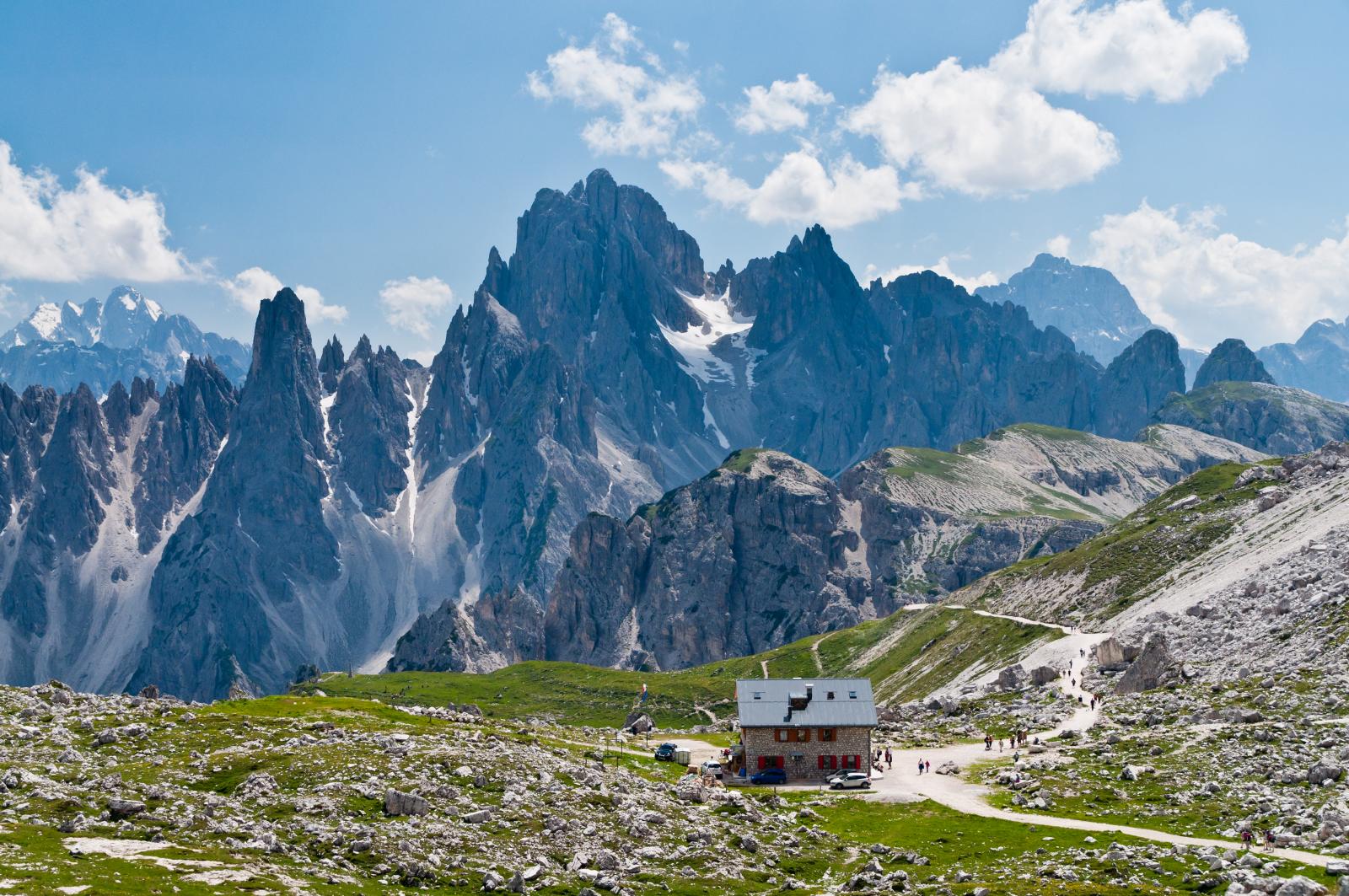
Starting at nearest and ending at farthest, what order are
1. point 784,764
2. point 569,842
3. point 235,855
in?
point 235,855 → point 569,842 → point 784,764

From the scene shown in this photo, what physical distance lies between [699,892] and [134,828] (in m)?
27.9

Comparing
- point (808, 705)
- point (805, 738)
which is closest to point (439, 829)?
point (805, 738)

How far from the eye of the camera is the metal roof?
3962 inches

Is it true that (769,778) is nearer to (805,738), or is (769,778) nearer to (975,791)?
(805,738)

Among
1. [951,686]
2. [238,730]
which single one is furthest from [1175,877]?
[951,686]

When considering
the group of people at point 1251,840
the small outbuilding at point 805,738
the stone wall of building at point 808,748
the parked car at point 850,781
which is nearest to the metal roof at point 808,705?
the small outbuilding at point 805,738

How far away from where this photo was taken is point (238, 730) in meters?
84.6

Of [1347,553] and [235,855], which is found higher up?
[1347,553]

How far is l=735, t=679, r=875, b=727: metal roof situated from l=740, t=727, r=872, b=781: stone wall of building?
782 millimetres

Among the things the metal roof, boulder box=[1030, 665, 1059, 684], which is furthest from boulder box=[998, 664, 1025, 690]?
the metal roof

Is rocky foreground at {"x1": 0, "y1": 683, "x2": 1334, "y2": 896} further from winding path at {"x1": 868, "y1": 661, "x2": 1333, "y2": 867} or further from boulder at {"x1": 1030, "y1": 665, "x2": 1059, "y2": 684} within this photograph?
boulder at {"x1": 1030, "y1": 665, "x2": 1059, "y2": 684}

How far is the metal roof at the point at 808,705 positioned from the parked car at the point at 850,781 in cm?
571

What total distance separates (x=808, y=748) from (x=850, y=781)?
293 inches

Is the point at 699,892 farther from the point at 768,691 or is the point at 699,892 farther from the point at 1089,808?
the point at 768,691
